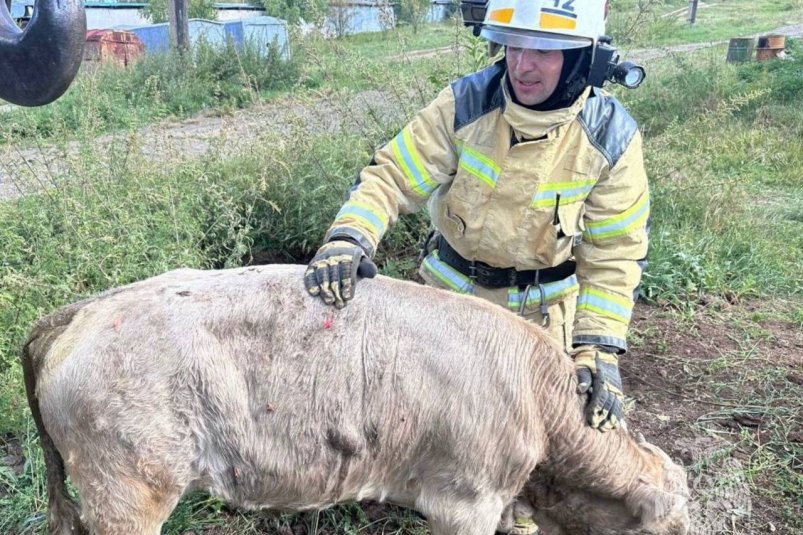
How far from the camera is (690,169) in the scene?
24.0 feet

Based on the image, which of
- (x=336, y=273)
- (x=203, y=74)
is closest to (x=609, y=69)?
(x=336, y=273)

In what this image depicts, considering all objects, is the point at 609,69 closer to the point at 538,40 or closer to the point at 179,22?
the point at 538,40

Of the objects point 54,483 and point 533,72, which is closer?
point 54,483

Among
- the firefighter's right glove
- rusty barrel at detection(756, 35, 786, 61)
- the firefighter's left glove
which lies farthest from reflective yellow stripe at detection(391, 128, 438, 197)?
rusty barrel at detection(756, 35, 786, 61)

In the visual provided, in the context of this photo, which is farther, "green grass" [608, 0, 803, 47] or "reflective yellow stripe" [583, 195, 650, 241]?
"green grass" [608, 0, 803, 47]

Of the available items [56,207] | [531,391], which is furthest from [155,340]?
[56,207]

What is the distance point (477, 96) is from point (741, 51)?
16.3 meters

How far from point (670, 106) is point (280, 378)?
429 inches

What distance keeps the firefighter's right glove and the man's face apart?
1.07 meters

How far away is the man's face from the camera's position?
10.0 ft

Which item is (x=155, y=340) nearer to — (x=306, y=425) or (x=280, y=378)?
(x=280, y=378)

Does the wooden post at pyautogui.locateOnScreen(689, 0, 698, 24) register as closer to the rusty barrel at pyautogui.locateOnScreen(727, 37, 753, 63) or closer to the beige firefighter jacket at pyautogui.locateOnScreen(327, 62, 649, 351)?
the rusty barrel at pyautogui.locateOnScreen(727, 37, 753, 63)

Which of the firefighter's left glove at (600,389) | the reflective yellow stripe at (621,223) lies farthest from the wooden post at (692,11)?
the firefighter's left glove at (600,389)

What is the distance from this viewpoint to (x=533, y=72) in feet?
10.1
